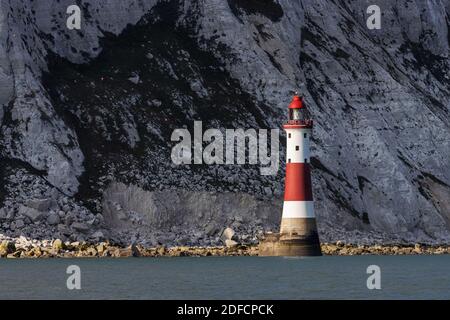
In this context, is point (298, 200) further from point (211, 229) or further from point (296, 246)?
point (211, 229)

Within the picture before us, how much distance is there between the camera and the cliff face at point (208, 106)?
9062 cm

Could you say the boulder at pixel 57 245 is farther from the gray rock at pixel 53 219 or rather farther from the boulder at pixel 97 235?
the boulder at pixel 97 235

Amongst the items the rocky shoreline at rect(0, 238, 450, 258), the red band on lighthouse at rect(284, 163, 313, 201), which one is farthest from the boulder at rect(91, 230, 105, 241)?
the red band on lighthouse at rect(284, 163, 313, 201)

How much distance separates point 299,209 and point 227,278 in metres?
9.02

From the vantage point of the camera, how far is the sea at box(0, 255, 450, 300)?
62866 mm

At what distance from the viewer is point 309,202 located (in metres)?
79.1

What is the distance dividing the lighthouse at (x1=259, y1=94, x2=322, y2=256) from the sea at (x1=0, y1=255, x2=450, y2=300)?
37.6 inches

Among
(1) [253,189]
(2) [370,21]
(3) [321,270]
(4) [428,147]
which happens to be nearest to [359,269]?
(3) [321,270]

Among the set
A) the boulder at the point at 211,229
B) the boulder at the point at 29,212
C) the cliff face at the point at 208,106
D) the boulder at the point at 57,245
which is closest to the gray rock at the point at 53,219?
the cliff face at the point at 208,106

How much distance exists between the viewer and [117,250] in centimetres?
8669

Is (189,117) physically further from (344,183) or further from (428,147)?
(428,147)

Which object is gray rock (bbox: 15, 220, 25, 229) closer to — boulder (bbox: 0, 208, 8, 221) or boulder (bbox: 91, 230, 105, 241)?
boulder (bbox: 0, 208, 8, 221)

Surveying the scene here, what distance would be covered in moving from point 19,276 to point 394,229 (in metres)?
33.5

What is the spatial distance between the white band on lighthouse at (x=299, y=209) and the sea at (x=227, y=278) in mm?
2491
